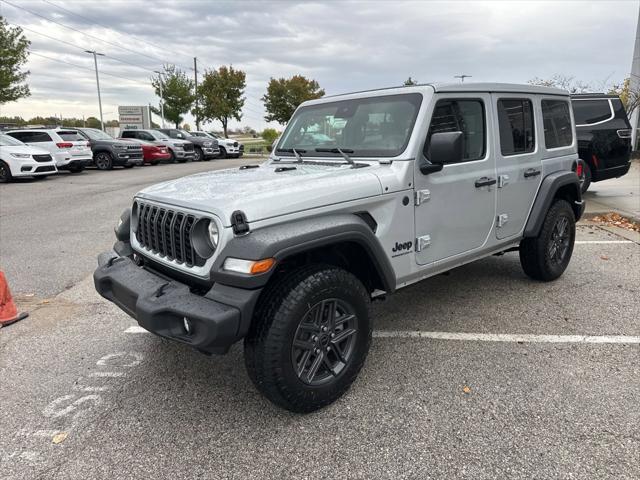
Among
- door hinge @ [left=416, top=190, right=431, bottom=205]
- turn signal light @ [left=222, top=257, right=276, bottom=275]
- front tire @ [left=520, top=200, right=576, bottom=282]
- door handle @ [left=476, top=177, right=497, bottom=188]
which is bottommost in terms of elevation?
front tire @ [left=520, top=200, right=576, bottom=282]

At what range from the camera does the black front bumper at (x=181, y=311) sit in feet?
7.41

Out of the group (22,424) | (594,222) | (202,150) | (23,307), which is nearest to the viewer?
(22,424)

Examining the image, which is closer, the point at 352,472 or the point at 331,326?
the point at 352,472

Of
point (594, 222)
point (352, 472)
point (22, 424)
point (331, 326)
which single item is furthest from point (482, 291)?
point (594, 222)

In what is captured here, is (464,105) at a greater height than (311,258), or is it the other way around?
(464,105)

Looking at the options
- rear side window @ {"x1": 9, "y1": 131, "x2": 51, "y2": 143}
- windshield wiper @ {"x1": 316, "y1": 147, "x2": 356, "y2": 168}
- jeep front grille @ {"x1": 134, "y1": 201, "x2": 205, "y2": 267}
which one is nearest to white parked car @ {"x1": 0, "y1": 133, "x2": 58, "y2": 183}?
rear side window @ {"x1": 9, "y1": 131, "x2": 51, "y2": 143}

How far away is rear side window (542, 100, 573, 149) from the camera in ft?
14.6

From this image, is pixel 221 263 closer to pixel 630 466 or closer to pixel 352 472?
pixel 352 472

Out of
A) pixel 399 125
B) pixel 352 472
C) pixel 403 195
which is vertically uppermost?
pixel 399 125

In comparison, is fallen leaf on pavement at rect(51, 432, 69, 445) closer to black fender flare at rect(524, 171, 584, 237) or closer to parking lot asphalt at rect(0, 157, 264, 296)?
parking lot asphalt at rect(0, 157, 264, 296)

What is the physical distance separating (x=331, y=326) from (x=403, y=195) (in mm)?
975

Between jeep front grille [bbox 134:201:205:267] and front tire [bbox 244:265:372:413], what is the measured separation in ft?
1.62

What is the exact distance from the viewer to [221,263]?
238 cm

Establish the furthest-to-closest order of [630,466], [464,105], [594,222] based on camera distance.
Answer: [594,222] → [464,105] → [630,466]
